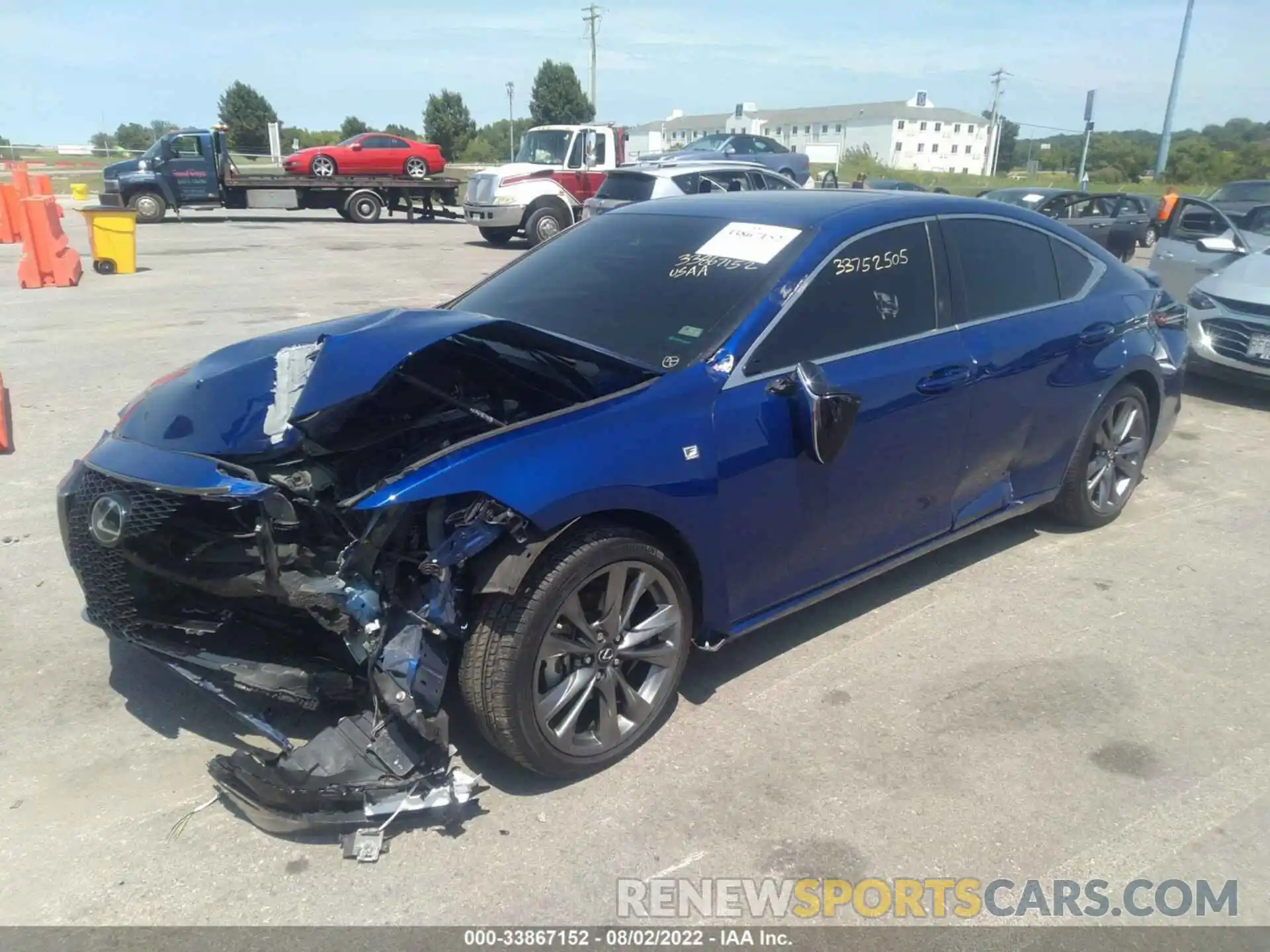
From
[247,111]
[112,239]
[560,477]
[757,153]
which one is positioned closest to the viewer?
[560,477]

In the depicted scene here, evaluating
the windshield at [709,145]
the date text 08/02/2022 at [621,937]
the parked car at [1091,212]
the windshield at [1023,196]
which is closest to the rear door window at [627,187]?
the windshield at [1023,196]

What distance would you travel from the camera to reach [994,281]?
4.33 metres

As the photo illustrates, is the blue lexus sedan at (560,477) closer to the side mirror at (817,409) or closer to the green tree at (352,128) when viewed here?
the side mirror at (817,409)

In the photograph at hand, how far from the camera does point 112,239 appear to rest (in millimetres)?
14211

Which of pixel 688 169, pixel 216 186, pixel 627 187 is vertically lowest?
pixel 216 186

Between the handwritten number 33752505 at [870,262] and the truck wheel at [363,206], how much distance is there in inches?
910

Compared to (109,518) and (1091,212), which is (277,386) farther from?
(1091,212)

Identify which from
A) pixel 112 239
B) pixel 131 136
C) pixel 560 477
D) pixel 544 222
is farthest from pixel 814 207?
pixel 131 136

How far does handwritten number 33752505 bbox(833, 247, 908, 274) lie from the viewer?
12.2 feet

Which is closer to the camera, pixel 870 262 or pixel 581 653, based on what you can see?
pixel 581 653

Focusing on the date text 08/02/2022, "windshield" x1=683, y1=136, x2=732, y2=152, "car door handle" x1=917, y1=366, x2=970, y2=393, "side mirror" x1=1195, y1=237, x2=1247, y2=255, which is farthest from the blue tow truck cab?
the date text 08/02/2022

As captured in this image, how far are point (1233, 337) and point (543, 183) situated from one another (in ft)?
44.7

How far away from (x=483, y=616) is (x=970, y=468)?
7.78ft

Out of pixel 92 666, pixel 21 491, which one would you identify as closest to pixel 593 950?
pixel 92 666
